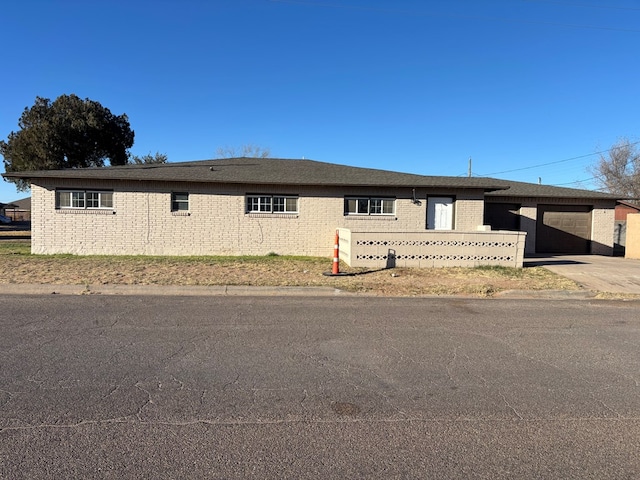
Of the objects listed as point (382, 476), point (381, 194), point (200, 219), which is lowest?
point (382, 476)

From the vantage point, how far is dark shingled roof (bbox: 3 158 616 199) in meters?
15.8

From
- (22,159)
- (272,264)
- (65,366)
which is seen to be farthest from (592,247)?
(22,159)

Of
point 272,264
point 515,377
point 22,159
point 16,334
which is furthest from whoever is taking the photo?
point 22,159

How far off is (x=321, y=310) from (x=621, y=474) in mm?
5491

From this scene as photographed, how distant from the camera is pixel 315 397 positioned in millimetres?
4066

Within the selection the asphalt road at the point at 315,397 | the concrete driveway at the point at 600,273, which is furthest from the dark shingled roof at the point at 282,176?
the asphalt road at the point at 315,397

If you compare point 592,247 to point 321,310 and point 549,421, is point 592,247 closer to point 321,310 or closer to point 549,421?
point 321,310

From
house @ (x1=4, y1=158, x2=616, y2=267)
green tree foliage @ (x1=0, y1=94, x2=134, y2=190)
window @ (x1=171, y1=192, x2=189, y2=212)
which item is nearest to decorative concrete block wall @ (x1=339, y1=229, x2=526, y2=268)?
house @ (x1=4, y1=158, x2=616, y2=267)

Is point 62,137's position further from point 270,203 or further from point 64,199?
point 270,203

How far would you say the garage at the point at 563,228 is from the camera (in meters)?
19.8

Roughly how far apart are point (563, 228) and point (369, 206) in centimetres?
952

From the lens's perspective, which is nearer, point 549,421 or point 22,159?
point 549,421

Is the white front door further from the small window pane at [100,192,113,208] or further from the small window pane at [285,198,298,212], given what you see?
the small window pane at [100,192,113,208]

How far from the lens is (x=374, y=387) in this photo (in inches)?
171
